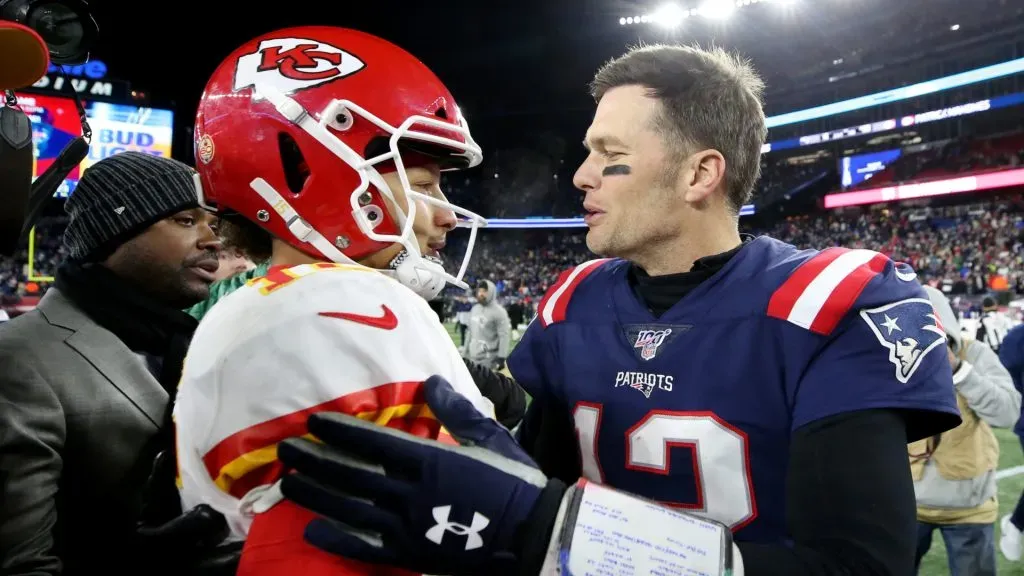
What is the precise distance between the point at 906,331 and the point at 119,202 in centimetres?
210

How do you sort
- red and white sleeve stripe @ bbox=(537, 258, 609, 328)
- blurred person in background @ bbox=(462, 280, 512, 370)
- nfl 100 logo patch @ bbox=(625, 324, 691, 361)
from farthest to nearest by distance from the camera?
blurred person in background @ bbox=(462, 280, 512, 370) → red and white sleeve stripe @ bbox=(537, 258, 609, 328) → nfl 100 logo patch @ bbox=(625, 324, 691, 361)

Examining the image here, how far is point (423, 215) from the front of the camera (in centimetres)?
140

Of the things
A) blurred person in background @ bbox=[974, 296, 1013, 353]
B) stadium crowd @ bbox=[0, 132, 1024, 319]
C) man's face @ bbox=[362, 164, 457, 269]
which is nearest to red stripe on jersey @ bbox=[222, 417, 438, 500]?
man's face @ bbox=[362, 164, 457, 269]

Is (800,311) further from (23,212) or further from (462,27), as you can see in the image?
(462,27)

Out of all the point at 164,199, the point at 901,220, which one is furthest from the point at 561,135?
the point at 164,199

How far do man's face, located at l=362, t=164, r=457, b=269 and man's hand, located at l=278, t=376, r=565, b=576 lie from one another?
469mm

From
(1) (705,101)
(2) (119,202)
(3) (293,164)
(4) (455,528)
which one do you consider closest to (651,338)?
(1) (705,101)

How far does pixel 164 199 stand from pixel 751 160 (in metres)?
1.72

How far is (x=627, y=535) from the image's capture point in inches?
40.6

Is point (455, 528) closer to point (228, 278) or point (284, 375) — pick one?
point (284, 375)

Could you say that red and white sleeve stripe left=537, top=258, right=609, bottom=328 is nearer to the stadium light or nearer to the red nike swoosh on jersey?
the red nike swoosh on jersey

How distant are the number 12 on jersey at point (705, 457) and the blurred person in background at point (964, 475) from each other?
245cm

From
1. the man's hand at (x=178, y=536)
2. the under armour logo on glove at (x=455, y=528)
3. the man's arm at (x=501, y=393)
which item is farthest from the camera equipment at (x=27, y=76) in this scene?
the man's arm at (x=501, y=393)

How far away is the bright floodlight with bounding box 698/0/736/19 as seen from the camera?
73.7 feet
